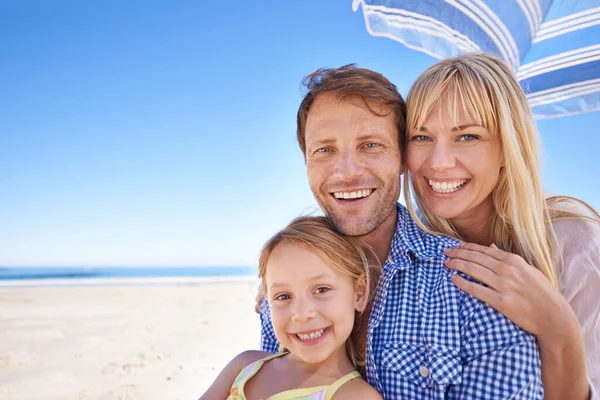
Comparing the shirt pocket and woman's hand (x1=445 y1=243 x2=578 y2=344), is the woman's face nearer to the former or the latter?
woman's hand (x1=445 y1=243 x2=578 y2=344)

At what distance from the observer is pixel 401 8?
323 cm

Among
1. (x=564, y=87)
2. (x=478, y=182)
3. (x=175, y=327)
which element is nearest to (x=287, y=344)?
(x=478, y=182)

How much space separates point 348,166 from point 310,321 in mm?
885

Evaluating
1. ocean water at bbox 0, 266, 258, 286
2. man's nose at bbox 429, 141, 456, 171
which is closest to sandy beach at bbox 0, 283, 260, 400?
man's nose at bbox 429, 141, 456, 171

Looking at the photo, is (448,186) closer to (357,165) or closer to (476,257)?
(357,165)

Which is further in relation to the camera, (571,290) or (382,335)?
(571,290)

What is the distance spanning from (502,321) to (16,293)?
1963 cm

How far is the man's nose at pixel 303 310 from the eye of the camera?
222 centimetres

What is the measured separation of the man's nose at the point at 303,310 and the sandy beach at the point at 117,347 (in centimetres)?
112

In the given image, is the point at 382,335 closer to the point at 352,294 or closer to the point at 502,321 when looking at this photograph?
the point at 352,294

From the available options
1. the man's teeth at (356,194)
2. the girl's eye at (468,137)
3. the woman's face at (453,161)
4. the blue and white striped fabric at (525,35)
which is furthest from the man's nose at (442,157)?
the blue and white striped fabric at (525,35)

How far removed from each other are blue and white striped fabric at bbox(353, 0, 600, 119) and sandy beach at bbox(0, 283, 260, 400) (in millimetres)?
2089

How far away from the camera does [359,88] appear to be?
110 inches

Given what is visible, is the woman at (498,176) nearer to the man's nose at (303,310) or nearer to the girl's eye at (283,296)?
the man's nose at (303,310)
